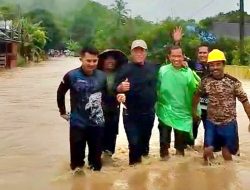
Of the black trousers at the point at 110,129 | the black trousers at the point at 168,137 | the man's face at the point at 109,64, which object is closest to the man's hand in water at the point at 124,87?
the man's face at the point at 109,64

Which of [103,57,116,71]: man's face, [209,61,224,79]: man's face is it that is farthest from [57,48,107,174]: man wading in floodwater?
[209,61,224,79]: man's face

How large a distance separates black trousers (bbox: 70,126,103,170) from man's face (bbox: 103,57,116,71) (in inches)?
40.1

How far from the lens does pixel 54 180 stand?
6848 mm

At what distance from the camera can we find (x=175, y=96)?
730 cm

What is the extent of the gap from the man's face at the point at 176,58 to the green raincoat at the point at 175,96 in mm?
57

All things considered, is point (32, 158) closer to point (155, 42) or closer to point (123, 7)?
point (155, 42)

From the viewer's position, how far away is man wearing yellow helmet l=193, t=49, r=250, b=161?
695cm

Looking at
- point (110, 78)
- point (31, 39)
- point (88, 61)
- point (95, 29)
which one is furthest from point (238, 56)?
point (31, 39)

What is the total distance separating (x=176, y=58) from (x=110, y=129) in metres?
1.29

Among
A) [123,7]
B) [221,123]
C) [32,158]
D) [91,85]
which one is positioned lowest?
[32,158]

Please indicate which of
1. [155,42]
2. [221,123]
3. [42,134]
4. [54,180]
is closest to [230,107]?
[221,123]

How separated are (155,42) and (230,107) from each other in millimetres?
40212

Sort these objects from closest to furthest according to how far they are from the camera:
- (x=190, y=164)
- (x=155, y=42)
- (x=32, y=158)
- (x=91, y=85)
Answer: (x=91, y=85), (x=190, y=164), (x=32, y=158), (x=155, y=42)

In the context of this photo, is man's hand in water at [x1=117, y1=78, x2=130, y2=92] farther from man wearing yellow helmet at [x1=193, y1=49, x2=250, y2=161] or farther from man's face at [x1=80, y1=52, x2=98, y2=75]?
man wearing yellow helmet at [x1=193, y1=49, x2=250, y2=161]
